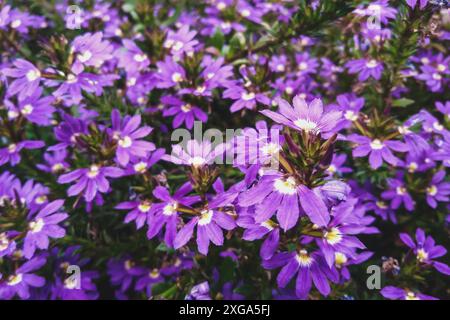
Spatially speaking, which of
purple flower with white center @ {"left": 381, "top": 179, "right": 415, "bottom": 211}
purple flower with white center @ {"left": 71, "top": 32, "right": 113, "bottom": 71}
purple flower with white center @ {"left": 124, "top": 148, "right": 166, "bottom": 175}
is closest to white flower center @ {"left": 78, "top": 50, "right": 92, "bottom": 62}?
purple flower with white center @ {"left": 71, "top": 32, "right": 113, "bottom": 71}

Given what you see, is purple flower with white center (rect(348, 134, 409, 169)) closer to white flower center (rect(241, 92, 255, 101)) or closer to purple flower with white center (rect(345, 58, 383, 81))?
purple flower with white center (rect(345, 58, 383, 81))

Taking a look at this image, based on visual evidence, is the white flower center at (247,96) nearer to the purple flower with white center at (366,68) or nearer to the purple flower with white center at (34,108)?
the purple flower with white center at (366,68)

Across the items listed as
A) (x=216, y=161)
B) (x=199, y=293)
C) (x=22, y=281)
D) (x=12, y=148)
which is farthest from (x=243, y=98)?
(x=22, y=281)

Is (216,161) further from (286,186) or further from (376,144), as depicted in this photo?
(376,144)

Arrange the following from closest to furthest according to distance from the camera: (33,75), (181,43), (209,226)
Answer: (209,226) → (33,75) → (181,43)
